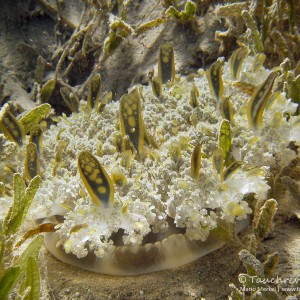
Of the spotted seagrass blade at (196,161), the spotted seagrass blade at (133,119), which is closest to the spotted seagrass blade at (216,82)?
the spotted seagrass blade at (133,119)

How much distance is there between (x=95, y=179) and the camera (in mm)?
1690

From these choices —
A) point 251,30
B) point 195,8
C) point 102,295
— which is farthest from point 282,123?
point 195,8

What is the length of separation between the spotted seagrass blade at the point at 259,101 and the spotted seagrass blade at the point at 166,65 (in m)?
0.89

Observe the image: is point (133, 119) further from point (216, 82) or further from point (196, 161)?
point (216, 82)

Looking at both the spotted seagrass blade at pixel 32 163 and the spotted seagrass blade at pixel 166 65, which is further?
the spotted seagrass blade at pixel 166 65

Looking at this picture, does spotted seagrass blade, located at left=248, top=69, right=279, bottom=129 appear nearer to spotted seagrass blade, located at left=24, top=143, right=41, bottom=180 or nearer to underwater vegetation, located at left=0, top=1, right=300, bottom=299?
underwater vegetation, located at left=0, top=1, right=300, bottom=299

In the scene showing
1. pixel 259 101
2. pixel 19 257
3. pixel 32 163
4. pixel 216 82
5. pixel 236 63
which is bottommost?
pixel 19 257

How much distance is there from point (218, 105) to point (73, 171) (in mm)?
1278

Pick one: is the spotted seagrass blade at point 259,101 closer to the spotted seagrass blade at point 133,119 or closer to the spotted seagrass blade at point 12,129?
the spotted seagrass blade at point 133,119

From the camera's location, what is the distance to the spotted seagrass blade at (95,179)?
1.63 m

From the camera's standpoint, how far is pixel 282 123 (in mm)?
2207

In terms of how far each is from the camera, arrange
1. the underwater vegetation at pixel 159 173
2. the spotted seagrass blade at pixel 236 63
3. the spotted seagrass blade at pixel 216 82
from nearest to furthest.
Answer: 1. the underwater vegetation at pixel 159 173
2. the spotted seagrass blade at pixel 216 82
3. the spotted seagrass blade at pixel 236 63

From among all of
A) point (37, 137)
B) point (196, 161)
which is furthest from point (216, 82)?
point (37, 137)

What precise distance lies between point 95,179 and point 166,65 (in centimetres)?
156
